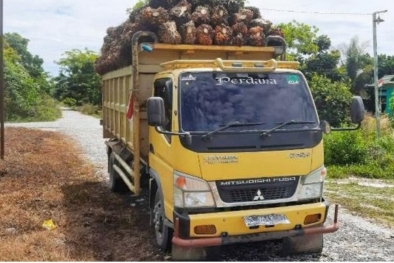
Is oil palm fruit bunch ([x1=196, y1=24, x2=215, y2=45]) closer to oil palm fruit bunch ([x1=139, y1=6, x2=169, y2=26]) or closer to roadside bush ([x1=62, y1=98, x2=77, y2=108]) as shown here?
oil palm fruit bunch ([x1=139, y1=6, x2=169, y2=26])

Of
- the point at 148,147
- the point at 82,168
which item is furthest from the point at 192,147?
the point at 82,168

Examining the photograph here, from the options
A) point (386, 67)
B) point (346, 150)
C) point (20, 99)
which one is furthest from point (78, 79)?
point (346, 150)

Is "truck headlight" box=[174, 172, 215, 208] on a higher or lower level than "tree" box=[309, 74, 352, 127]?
lower

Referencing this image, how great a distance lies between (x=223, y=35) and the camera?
20.8 feet

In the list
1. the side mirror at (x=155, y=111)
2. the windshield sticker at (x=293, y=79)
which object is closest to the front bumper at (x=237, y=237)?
the side mirror at (x=155, y=111)

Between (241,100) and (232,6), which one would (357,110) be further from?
(232,6)

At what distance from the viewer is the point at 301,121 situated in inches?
200

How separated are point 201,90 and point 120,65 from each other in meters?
2.69

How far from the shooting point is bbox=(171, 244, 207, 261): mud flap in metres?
5.01

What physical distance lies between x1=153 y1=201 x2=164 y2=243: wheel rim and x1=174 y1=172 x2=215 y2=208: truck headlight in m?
0.68

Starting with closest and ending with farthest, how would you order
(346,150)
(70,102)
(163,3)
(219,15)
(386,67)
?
(219,15), (163,3), (346,150), (386,67), (70,102)

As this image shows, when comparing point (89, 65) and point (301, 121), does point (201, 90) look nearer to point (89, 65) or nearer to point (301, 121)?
point (301, 121)

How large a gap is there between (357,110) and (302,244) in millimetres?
1652

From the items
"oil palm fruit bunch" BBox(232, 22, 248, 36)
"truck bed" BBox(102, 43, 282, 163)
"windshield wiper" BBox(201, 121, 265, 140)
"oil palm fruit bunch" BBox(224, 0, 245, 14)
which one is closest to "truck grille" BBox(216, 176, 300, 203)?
"windshield wiper" BBox(201, 121, 265, 140)
